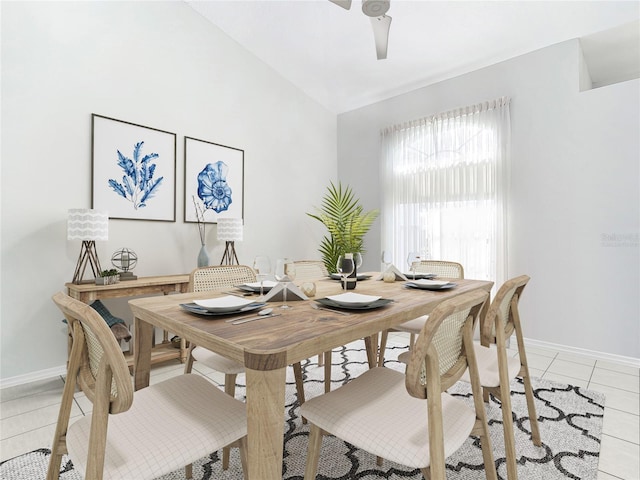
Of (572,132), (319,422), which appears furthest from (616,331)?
(319,422)

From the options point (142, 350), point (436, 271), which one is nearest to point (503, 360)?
point (436, 271)

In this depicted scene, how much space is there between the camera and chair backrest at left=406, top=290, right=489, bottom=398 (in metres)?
0.90

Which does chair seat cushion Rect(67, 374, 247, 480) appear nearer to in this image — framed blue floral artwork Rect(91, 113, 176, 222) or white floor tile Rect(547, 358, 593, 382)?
framed blue floral artwork Rect(91, 113, 176, 222)

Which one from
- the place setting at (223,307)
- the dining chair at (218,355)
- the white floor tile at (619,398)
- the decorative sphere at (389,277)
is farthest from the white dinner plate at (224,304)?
the white floor tile at (619,398)

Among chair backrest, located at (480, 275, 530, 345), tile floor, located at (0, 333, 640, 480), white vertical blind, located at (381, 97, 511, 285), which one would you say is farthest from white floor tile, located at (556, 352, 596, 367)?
chair backrest, located at (480, 275, 530, 345)

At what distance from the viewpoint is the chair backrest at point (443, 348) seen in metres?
0.90

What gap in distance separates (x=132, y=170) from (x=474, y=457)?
3.18 meters

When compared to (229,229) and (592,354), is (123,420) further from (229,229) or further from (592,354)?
(592,354)

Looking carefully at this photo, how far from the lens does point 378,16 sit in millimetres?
2098

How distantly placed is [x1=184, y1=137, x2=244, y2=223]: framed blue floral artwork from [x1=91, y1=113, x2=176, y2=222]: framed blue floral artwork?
0.51 feet

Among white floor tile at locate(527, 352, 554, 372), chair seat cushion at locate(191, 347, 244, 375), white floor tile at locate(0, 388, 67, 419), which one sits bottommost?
white floor tile at locate(0, 388, 67, 419)

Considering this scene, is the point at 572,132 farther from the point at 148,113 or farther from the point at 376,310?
the point at 148,113

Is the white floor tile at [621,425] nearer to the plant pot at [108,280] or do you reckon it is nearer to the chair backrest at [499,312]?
the chair backrest at [499,312]

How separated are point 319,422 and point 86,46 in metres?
3.27
